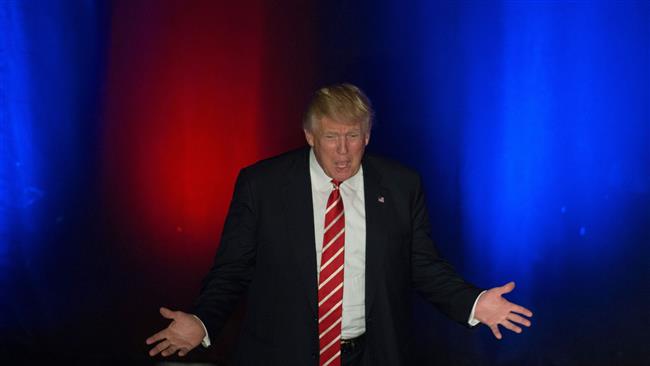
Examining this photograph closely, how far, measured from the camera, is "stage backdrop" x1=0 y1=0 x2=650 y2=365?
422 centimetres

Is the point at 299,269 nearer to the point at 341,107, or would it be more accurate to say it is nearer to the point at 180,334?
the point at 180,334

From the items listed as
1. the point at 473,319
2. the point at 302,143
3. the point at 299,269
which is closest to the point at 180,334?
the point at 299,269

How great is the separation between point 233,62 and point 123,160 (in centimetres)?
90

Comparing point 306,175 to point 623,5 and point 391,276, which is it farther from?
point 623,5

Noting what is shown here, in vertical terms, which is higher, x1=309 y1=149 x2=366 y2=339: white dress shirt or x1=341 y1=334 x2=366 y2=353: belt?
x1=309 y1=149 x2=366 y2=339: white dress shirt

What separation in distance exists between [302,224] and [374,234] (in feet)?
0.73

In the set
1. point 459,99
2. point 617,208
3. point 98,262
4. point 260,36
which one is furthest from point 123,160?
point 617,208

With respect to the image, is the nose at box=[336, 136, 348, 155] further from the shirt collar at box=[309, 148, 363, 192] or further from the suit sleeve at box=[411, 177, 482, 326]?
the suit sleeve at box=[411, 177, 482, 326]

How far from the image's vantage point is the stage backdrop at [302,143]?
4223 mm

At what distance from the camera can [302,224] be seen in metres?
2.37

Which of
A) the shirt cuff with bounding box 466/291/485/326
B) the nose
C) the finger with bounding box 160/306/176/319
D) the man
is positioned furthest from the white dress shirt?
the finger with bounding box 160/306/176/319

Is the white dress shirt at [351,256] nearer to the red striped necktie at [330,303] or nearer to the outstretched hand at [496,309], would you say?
the red striped necktie at [330,303]

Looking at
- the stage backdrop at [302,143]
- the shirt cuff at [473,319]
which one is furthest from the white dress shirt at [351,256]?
the stage backdrop at [302,143]

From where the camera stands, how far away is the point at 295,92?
4.50 m
